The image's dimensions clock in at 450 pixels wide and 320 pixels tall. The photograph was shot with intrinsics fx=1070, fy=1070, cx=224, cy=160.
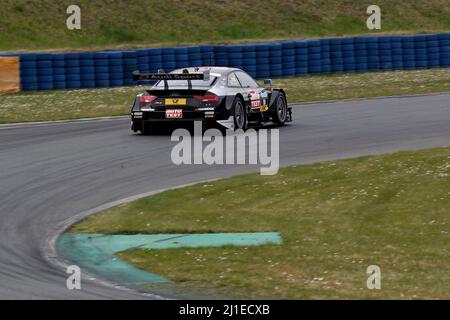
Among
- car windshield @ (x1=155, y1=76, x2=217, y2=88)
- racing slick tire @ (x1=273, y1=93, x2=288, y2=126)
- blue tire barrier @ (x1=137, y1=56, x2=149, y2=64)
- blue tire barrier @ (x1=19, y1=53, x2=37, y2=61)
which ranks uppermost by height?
blue tire barrier @ (x1=19, y1=53, x2=37, y2=61)

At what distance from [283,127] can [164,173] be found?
5586 millimetres

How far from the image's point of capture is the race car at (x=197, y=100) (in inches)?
741

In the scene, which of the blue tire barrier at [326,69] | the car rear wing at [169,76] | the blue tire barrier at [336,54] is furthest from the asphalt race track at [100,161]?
the blue tire barrier at [336,54]

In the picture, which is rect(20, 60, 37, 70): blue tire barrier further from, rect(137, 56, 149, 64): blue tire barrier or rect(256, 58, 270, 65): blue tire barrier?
rect(256, 58, 270, 65): blue tire barrier

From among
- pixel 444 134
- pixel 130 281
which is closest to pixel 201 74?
pixel 444 134

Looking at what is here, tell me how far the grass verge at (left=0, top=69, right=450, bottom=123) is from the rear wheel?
4940 millimetres

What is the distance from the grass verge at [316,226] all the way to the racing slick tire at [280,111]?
489 centimetres

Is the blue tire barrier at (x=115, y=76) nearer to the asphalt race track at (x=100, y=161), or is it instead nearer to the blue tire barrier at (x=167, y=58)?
the blue tire barrier at (x=167, y=58)

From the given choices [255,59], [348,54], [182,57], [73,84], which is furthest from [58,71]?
[348,54]

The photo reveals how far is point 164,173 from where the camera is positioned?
15508mm

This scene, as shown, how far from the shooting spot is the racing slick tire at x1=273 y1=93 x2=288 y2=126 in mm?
20672

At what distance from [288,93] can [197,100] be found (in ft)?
30.7

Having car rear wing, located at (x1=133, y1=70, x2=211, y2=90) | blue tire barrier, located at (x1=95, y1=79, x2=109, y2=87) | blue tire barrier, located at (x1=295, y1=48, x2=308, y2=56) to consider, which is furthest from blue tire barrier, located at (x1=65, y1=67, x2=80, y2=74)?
car rear wing, located at (x1=133, y1=70, x2=211, y2=90)

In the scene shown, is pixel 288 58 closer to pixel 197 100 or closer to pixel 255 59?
pixel 255 59
